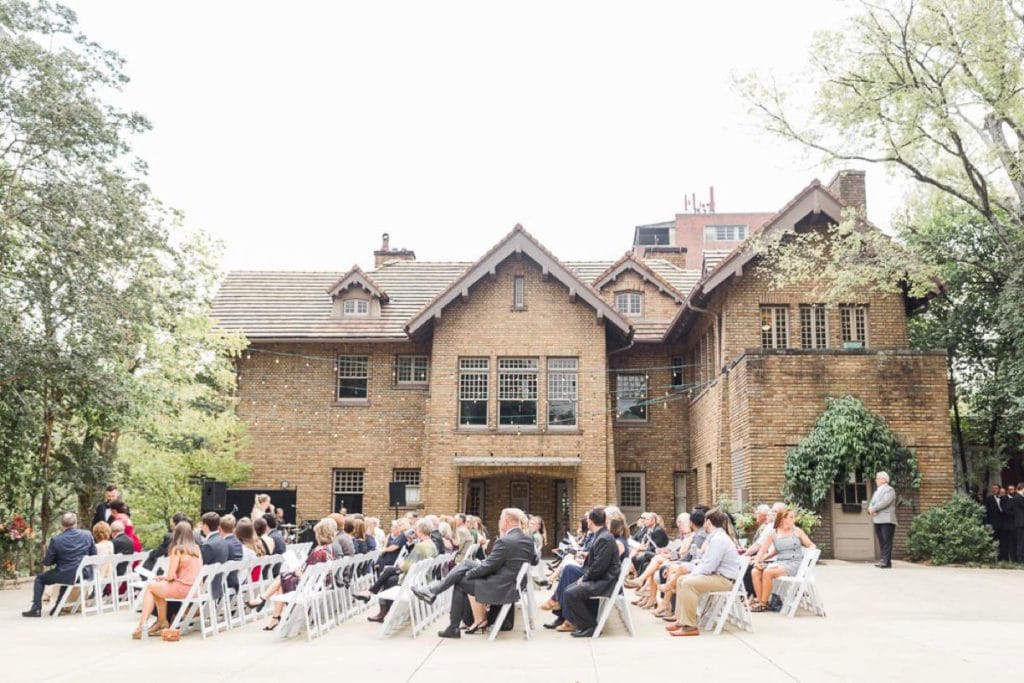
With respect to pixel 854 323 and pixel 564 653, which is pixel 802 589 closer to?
pixel 564 653

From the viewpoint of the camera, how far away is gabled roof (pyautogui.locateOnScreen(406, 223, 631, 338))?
88.1 ft

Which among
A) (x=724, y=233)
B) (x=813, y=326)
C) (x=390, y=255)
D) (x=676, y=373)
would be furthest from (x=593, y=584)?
(x=724, y=233)

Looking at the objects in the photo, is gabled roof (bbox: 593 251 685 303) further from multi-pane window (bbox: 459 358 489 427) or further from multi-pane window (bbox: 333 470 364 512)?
multi-pane window (bbox: 333 470 364 512)

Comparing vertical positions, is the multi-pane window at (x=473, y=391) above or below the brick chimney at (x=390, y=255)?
below

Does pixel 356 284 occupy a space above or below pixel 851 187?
below

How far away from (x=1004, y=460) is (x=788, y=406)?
9.13 m

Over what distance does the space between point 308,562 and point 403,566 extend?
4.01 ft

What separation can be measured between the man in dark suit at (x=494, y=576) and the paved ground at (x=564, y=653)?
42 centimetres

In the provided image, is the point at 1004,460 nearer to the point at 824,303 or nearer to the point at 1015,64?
the point at 824,303

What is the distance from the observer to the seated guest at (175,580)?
1054 cm

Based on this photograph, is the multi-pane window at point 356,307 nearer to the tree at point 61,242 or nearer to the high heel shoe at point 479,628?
the tree at point 61,242

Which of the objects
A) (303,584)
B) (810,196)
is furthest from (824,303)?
(303,584)

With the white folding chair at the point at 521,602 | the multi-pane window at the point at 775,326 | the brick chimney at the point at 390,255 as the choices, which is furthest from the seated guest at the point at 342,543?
the brick chimney at the point at 390,255

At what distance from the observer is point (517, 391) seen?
89.9 ft
